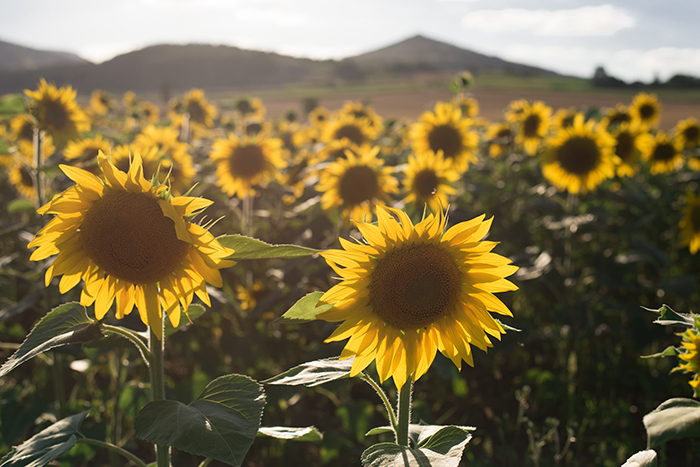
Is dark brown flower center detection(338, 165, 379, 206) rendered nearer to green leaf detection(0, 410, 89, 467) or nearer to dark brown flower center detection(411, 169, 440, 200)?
dark brown flower center detection(411, 169, 440, 200)

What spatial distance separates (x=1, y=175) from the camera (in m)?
6.88

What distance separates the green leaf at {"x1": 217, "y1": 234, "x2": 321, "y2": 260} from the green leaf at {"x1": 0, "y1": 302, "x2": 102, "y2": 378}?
1.33ft

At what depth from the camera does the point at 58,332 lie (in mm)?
1253

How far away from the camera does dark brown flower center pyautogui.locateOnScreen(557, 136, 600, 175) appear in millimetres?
4094

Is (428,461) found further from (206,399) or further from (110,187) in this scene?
(110,187)

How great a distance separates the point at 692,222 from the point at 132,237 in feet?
13.5

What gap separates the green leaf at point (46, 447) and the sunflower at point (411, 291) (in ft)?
2.36

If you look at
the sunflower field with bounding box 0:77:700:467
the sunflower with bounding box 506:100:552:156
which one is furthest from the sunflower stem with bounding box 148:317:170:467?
the sunflower with bounding box 506:100:552:156

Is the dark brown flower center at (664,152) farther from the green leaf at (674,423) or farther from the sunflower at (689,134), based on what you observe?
the green leaf at (674,423)

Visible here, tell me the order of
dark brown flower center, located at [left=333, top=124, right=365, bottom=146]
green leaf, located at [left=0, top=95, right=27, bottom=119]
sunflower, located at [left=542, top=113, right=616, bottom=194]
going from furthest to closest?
dark brown flower center, located at [left=333, top=124, right=365, bottom=146]
sunflower, located at [left=542, top=113, right=616, bottom=194]
green leaf, located at [left=0, top=95, right=27, bottom=119]

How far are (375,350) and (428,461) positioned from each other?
330mm

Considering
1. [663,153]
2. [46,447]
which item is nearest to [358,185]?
[46,447]

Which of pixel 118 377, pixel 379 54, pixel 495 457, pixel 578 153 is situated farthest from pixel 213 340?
pixel 379 54

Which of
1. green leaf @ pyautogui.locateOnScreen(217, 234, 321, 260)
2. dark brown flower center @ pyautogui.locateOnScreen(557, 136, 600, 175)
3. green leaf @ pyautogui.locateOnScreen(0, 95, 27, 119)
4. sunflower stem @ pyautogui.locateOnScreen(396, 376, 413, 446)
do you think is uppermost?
green leaf @ pyautogui.locateOnScreen(0, 95, 27, 119)
